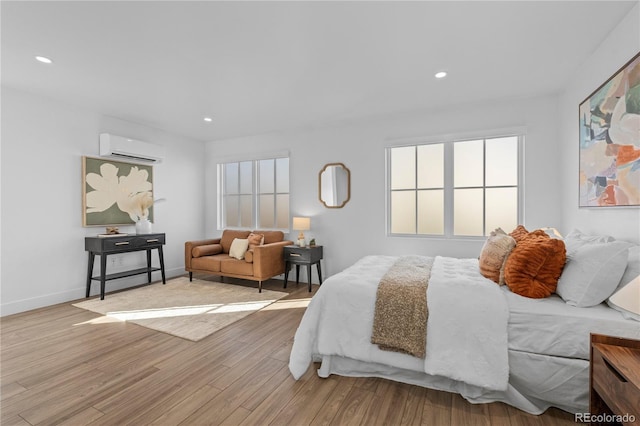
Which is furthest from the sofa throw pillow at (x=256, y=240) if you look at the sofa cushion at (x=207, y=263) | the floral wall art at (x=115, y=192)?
the floral wall art at (x=115, y=192)

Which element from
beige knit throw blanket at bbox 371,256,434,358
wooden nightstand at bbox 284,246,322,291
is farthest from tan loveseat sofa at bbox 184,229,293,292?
beige knit throw blanket at bbox 371,256,434,358

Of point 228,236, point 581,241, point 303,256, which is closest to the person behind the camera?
point 581,241

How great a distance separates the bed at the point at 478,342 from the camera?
5.25 ft

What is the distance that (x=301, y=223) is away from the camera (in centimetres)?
446

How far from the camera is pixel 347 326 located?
2035mm

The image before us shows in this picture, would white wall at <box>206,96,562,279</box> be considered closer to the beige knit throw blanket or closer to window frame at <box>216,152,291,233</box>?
window frame at <box>216,152,291,233</box>

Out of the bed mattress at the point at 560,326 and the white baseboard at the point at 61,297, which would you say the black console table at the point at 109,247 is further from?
the bed mattress at the point at 560,326

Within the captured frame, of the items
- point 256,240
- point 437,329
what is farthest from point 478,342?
point 256,240

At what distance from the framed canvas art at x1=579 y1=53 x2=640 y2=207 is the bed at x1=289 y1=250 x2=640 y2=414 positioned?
98 cm

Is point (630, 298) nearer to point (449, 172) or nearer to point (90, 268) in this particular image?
point (449, 172)

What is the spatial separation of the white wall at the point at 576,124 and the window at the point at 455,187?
51cm

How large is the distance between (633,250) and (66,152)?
5.72m

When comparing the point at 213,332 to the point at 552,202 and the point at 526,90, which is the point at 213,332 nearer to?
the point at 552,202

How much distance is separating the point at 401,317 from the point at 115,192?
4.41 m
